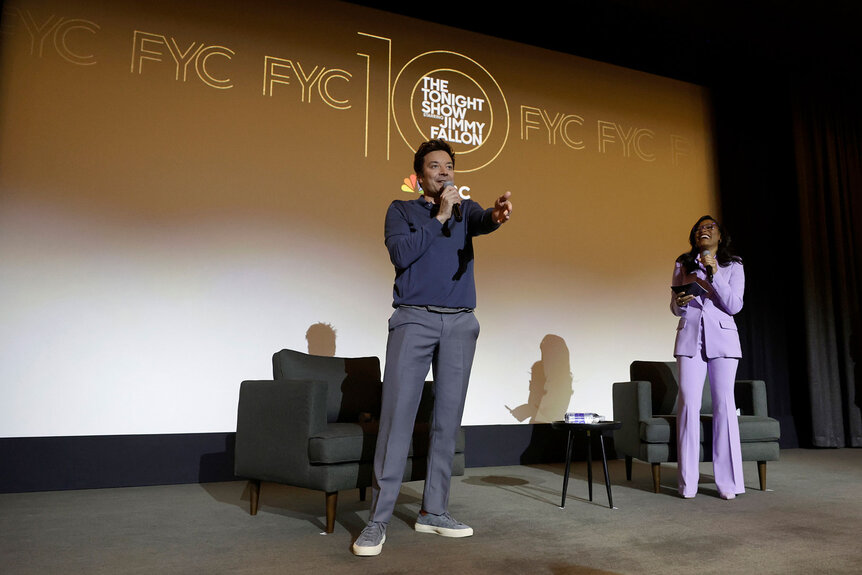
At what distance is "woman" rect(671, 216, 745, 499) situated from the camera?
330 centimetres

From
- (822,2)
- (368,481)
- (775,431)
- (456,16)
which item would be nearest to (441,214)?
(368,481)

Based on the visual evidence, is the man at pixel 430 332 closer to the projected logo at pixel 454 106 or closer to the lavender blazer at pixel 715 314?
the lavender blazer at pixel 715 314

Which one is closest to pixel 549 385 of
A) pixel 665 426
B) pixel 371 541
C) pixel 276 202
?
pixel 665 426

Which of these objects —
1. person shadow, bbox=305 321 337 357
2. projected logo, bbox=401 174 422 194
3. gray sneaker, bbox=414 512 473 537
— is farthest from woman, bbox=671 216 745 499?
person shadow, bbox=305 321 337 357

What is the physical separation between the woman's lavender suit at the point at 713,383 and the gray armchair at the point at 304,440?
1239 mm

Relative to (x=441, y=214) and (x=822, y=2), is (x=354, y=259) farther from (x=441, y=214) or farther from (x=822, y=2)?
(x=822, y=2)

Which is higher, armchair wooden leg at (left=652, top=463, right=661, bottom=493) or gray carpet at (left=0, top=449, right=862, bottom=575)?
armchair wooden leg at (left=652, top=463, right=661, bottom=493)

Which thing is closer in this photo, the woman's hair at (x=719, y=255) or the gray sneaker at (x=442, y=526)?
the gray sneaker at (x=442, y=526)

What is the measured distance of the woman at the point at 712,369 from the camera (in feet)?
10.8

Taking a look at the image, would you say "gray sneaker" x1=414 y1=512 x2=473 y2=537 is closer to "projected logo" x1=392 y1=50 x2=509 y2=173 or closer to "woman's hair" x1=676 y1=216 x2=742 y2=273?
"woman's hair" x1=676 y1=216 x2=742 y2=273

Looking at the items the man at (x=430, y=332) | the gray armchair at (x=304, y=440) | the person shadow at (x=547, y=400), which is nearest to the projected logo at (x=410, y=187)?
the person shadow at (x=547, y=400)

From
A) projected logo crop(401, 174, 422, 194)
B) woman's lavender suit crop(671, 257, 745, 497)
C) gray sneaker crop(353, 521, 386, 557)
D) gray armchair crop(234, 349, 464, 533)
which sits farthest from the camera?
projected logo crop(401, 174, 422, 194)

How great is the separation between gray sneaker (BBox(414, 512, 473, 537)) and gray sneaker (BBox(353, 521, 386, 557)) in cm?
27

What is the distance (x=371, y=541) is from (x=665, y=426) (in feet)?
6.56
